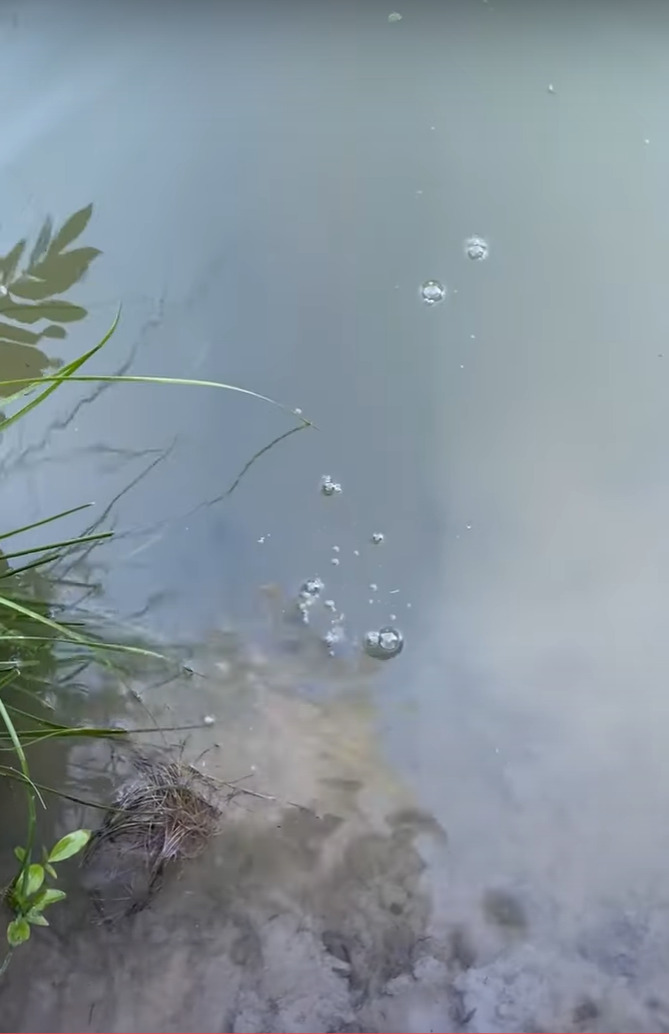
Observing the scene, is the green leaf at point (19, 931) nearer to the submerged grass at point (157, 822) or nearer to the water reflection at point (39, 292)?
the submerged grass at point (157, 822)

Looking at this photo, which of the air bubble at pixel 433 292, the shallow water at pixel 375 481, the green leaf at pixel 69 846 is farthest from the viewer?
Result: the air bubble at pixel 433 292

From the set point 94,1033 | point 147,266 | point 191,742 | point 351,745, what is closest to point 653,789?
point 351,745

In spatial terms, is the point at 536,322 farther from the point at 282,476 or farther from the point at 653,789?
the point at 653,789

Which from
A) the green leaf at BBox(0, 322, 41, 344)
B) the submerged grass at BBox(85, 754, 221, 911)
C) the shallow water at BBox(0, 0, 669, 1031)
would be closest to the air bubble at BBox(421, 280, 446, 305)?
the shallow water at BBox(0, 0, 669, 1031)

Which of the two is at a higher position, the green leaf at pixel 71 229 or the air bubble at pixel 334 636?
the green leaf at pixel 71 229

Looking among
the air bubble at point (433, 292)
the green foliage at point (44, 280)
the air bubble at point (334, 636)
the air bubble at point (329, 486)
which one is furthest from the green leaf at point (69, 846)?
the air bubble at point (433, 292)

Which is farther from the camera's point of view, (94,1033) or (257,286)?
(257,286)
